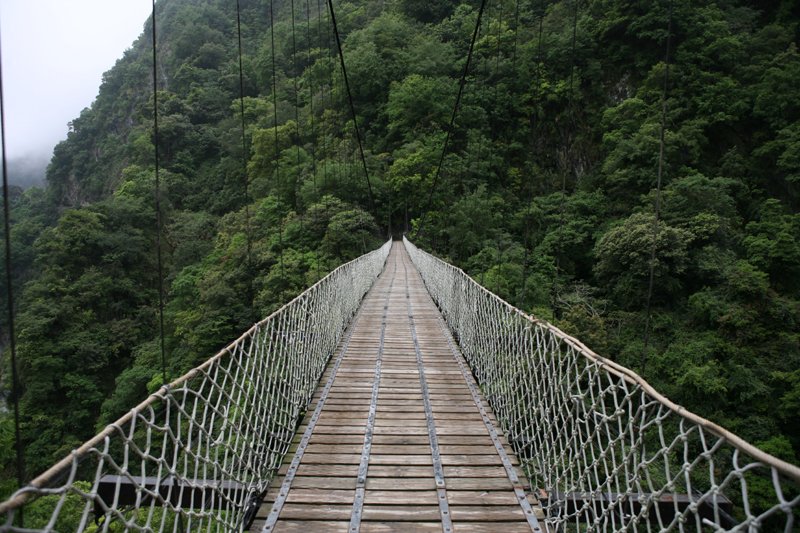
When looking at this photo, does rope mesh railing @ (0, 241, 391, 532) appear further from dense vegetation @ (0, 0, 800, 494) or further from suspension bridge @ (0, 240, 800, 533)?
dense vegetation @ (0, 0, 800, 494)

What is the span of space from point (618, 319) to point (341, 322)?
7671mm

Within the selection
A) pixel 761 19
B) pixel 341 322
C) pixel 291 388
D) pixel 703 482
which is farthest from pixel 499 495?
pixel 761 19

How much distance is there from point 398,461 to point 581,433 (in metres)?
0.69

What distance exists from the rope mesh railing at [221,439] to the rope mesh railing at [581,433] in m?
1.00

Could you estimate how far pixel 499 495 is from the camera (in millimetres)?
1519

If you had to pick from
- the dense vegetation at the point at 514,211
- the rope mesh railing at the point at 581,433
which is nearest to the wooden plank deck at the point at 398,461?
the rope mesh railing at the point at 581,433

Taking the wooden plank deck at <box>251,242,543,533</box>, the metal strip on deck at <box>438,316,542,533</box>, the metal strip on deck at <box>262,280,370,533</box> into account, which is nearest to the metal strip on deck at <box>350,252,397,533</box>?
the wooden plank deck at <box>251,242,543,533</box>

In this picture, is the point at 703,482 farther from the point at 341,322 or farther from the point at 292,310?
the point at 292,310

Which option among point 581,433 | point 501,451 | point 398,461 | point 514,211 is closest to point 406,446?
point 398,461

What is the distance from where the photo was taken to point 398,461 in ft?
5.65

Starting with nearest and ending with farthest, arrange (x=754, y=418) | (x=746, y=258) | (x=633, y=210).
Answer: (x=754, y=418) → (x=746, y=258) → (x=633, y=210)

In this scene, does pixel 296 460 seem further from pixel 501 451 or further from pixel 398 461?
pixel 501 451

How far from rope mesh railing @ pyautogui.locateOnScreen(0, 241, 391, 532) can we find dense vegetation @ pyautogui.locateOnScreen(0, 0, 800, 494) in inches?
69.0

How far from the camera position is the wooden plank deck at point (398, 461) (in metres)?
1.38
